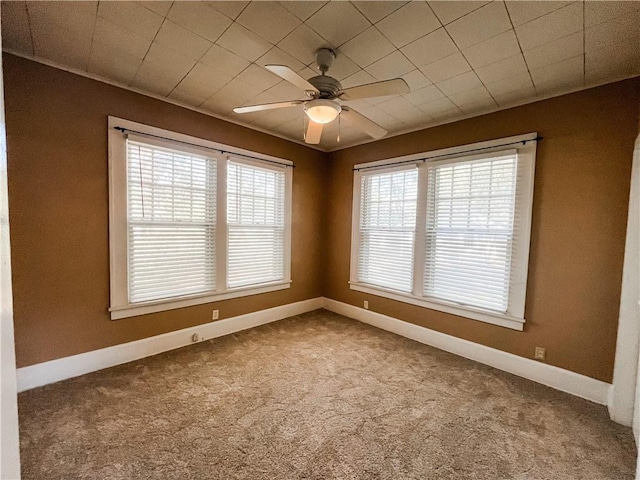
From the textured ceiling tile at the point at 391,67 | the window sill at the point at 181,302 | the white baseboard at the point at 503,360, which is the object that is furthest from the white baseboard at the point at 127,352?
the textured ceiling tile at the point at 391,67

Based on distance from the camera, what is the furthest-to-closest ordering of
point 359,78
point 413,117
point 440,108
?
point 413,117
point 440,108
point 359,78

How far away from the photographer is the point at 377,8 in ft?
5.79

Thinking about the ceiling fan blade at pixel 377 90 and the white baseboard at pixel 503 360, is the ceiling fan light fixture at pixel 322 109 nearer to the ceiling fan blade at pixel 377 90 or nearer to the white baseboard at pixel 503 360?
the ceiling fan blade at pixel 377 90

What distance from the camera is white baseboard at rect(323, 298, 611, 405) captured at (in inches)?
98.7

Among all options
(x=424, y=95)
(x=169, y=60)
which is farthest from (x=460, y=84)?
(x=169, y=60)

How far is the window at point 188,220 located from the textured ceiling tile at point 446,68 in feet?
7.36

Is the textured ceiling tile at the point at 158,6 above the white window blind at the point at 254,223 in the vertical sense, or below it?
above

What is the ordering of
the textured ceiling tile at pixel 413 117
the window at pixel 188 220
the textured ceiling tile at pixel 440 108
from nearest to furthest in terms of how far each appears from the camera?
1. the window at pixel 188 220
2. the textured ceiling tile at pixel 440 108
3. the textured ceiling tile at pixel 413 117

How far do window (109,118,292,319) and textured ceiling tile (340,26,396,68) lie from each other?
1957 millimetres

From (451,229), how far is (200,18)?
3021 millimetres

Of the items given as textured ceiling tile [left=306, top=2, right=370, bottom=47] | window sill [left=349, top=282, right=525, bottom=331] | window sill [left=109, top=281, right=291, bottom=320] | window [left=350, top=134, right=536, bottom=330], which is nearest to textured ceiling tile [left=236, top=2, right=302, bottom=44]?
textured ceiling tile [left=306, top=2, right=370, bottom=47]

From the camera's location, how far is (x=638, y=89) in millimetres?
2318

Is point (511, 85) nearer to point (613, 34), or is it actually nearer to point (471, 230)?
point (613, 34)

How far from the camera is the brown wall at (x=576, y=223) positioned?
94.8 inches
